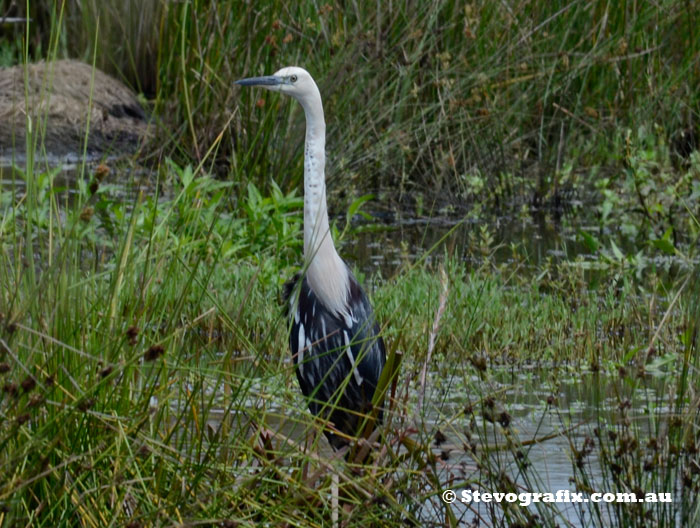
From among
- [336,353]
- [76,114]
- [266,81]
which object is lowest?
[76,114]

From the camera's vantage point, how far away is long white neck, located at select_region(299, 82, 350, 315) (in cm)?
332

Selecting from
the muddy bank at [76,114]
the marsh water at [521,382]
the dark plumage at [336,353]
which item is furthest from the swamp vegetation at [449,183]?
the muddy bank at [76,114]

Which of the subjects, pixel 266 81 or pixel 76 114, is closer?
pixel 266 81

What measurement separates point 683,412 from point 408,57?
4459 millimetres

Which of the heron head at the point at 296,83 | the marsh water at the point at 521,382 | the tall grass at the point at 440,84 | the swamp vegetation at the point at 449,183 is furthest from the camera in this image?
the tall grass at the point at 440,84

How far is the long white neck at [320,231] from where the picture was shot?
332 centimetres

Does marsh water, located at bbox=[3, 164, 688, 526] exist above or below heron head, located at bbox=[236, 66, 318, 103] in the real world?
below

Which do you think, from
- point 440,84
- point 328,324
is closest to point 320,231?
point 328,324

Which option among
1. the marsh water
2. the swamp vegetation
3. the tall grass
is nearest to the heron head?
the swamp vegetation

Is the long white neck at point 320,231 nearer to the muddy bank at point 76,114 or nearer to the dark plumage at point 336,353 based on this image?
the dark plumage at point 336,353

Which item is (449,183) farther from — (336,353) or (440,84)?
(336,353)

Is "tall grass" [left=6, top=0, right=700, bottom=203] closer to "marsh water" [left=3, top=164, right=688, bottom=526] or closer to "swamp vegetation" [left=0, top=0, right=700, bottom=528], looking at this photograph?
"swamp vegetation" [left=0, top=0, right=700, bottom=528]

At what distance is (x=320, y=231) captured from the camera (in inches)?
136

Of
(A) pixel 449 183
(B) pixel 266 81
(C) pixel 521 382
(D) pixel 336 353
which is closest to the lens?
(D) pixel 336 353
